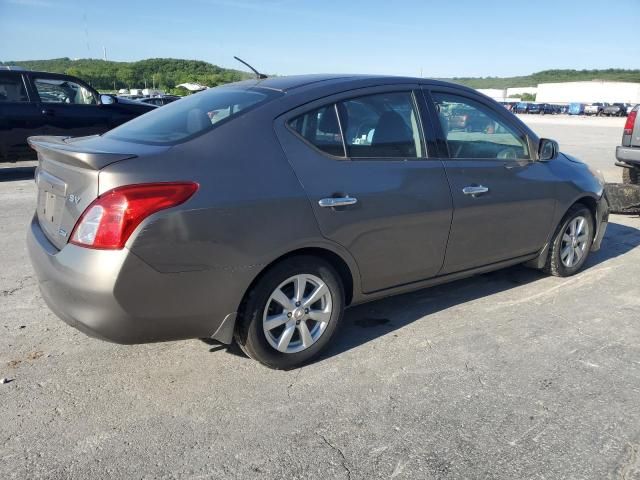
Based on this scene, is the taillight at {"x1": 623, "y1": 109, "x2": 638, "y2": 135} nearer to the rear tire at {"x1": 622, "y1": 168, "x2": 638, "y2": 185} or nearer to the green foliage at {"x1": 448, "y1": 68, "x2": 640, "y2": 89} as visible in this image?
the rear tire at {"x1": 622, "y1": 168, "x2": 638, "y2": 185}

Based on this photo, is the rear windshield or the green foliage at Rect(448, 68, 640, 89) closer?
the rear windshield

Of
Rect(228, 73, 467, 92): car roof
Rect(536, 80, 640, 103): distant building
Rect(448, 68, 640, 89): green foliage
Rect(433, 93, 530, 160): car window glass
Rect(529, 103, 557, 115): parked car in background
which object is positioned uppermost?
Rect(448, 68, 640, 89): green foliage

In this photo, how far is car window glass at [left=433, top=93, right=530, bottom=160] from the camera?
390 centimetres

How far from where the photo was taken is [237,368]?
3230 mm

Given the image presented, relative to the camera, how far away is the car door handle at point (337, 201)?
10.2 feet

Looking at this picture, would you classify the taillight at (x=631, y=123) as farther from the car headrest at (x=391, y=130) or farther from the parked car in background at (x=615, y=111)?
the parked car in background at (x=615, y=111)

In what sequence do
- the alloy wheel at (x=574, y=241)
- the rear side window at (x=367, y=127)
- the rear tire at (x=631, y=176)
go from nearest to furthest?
the rear side window at (x=367, y=127) < the alloy wheel at (x=574, y=241) < the rear tire at (x=631, y=176)

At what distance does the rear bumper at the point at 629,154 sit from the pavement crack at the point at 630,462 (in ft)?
21.4

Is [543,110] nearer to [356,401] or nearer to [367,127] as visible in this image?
[367,127]

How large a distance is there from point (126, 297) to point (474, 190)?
245 cm

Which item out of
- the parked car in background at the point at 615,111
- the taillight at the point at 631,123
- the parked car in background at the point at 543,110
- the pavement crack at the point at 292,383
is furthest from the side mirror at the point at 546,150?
the parked car in background at the point at 543,110

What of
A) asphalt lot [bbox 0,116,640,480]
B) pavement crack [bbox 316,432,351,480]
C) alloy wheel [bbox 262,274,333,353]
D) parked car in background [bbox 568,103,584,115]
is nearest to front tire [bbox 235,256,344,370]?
alloy wheel [bbox 262,274,333,353]

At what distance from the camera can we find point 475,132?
13.5ft

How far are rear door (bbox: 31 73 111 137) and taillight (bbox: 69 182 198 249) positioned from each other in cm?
841
